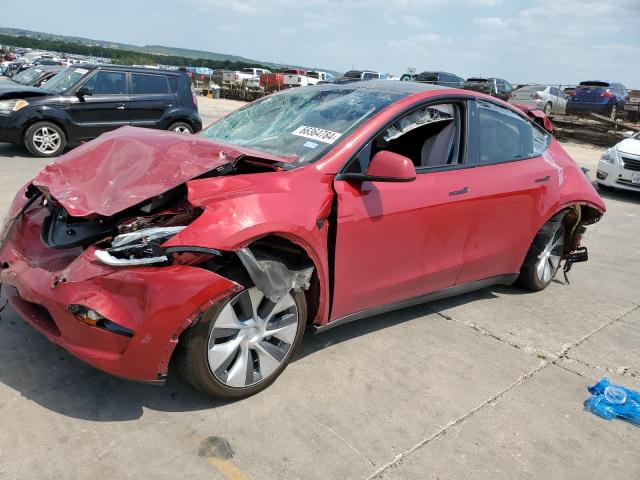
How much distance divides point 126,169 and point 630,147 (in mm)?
9874

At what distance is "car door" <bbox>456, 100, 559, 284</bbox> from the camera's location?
12.5 feet

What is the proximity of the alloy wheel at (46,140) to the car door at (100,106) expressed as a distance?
1.01 ft

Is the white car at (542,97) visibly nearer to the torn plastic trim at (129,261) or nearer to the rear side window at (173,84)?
the rear side window at (173,84)

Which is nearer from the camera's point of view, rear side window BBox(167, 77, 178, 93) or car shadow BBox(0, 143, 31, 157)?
car shadow BBox(0, 143, 31, 157)

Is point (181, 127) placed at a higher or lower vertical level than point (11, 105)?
lower

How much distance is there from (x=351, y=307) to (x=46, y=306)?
64.7 inches

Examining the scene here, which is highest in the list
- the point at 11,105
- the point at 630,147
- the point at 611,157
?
the point at 11,105

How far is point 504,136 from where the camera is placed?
13.5 feet

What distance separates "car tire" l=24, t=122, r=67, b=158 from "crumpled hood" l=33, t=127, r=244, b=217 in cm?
674

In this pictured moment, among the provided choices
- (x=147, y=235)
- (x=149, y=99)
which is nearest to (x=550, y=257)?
(x=147, y=235)

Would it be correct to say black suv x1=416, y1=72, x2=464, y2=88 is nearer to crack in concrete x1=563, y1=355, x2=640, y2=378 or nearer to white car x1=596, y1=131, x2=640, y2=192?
white car x1=596, y1=131, x2=640, y2=192

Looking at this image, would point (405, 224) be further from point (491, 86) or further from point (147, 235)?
point (491, 86)

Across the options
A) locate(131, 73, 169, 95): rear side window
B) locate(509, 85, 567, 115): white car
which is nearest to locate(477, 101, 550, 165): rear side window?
locate(131, 73, 169, 95): rear side window

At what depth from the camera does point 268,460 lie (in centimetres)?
246
